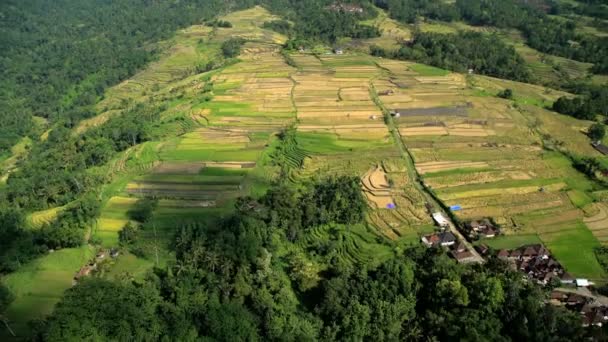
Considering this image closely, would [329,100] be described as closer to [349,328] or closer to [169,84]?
[169,84]

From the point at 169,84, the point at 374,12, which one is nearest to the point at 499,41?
the point at 374,12

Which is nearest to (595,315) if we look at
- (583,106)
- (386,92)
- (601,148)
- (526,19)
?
(601,148)

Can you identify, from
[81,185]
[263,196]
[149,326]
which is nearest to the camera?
→ [149,326]

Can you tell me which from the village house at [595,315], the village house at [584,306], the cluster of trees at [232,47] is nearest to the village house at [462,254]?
the village house at [584,306]

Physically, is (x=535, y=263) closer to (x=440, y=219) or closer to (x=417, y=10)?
(x=440, y=219)

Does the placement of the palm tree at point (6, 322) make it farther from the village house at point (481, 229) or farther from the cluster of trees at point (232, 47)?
the cluster of trees at point (232, 47)
